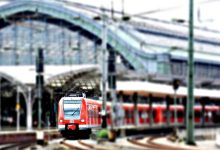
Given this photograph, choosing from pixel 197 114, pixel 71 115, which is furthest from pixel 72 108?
pixel 197 114

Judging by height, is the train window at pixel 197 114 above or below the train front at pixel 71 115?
above

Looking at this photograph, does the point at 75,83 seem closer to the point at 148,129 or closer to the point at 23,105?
the point at 148,129

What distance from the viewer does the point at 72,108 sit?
26.0 feet

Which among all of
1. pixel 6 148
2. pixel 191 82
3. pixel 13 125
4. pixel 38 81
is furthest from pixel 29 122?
pixel 38 81

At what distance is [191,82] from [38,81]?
5580cm

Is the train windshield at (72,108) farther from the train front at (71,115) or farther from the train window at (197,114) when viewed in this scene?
the train window at (197,114)

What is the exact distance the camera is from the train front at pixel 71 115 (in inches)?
308

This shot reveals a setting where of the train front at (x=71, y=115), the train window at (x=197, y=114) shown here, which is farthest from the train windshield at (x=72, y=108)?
the train window at (x=197, y=114)

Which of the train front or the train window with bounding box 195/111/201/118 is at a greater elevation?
the train window with bounding box 195/111/201/118

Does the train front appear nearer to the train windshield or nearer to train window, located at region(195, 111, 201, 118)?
the train windshield

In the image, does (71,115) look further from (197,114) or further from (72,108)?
(197,114)

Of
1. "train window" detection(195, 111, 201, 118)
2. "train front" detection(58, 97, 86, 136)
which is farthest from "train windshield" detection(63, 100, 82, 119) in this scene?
"train window" detection(195, 111, 201, 118)

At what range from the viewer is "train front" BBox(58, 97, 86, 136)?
782cm

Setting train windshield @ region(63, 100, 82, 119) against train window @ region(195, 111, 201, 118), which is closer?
train windshield @ region(63, 100, 82, 119)
